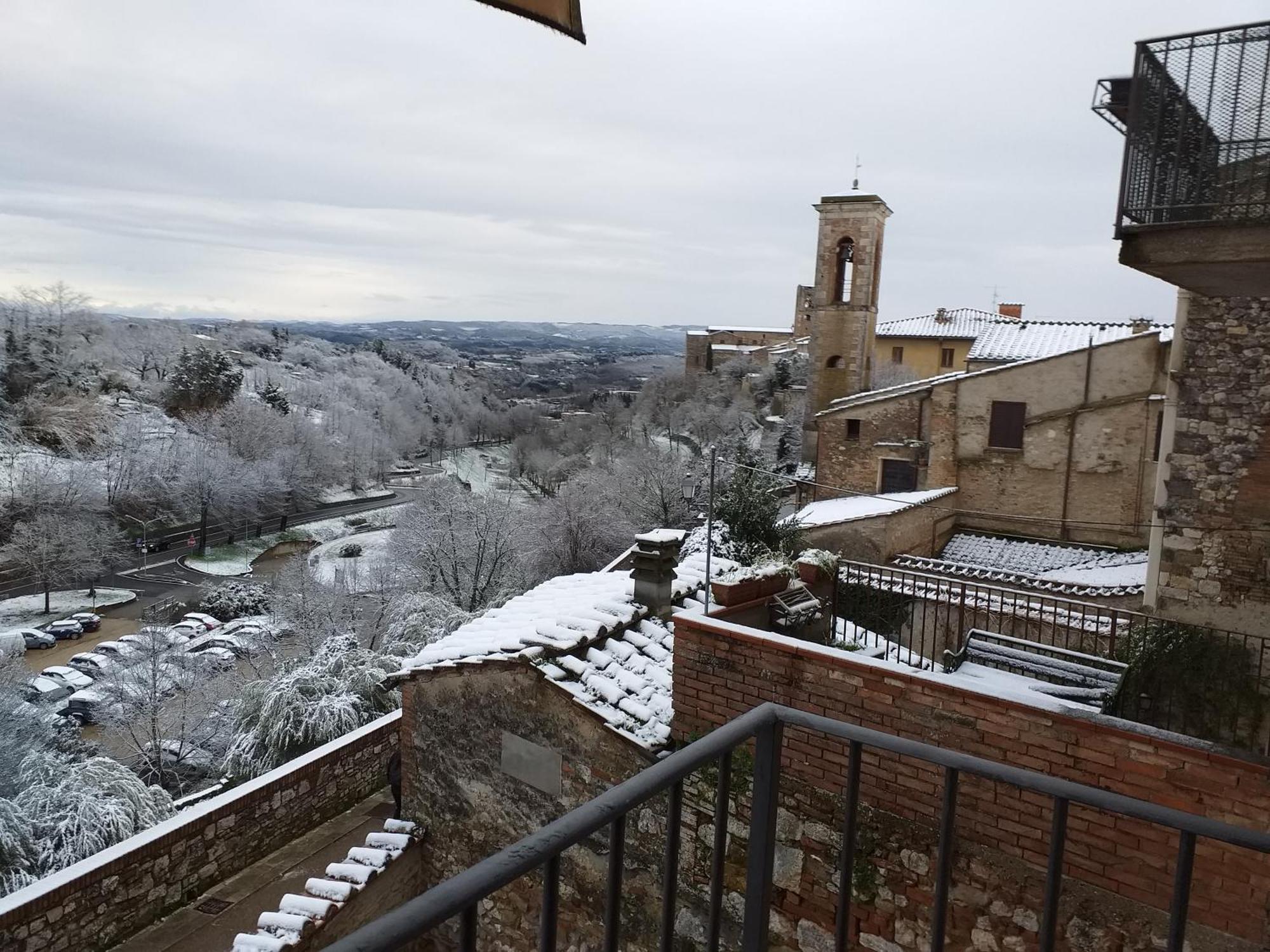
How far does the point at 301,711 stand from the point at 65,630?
1740cm

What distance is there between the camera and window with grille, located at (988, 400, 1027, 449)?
735 inches

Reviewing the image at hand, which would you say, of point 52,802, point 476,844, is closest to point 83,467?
point 52,802

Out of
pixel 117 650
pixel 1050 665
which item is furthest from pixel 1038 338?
pixel 117 650

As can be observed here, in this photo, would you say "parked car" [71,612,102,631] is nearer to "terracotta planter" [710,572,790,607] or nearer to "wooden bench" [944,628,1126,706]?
"terracotta planter" [710,572,790,607]

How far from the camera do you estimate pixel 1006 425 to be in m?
18.8


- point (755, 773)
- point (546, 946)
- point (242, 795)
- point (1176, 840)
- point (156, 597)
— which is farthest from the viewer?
point (156, 597)

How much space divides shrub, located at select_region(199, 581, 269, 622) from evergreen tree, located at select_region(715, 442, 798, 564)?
871 inches

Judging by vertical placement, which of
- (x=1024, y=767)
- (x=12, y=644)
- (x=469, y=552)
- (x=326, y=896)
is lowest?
(x=12, y=644)

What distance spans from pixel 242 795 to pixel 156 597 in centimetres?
2649

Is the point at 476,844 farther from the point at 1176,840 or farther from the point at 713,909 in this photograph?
the point at 713,909

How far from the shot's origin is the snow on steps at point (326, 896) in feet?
21.2

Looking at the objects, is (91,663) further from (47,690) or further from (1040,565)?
(1040,565)

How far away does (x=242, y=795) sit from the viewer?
28.6 ft

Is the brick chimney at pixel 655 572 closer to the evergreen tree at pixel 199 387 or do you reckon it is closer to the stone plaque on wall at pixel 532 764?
the stone plaque on wall at pixel 532 764
